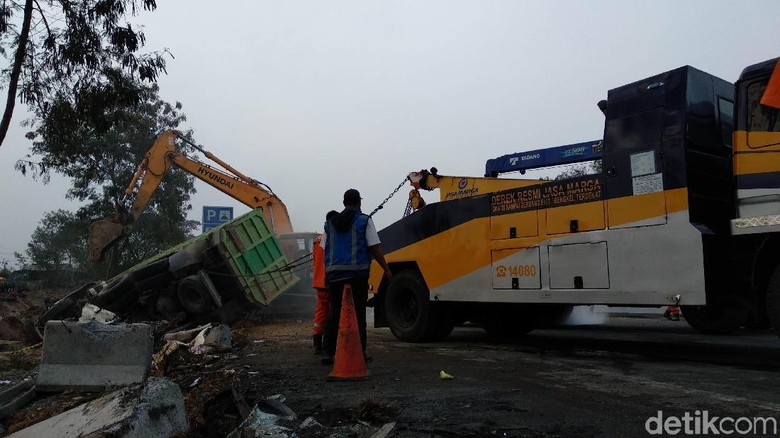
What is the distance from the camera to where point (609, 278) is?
223 inches

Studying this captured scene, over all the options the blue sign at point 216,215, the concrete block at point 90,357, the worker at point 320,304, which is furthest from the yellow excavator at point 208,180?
the concrete block at point 90,357

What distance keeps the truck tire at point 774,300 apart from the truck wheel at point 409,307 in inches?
155

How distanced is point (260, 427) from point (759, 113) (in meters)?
4.83

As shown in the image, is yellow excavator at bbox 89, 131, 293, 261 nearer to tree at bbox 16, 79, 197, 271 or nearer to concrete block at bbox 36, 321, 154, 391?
tree at bbox 16, 79, 197, 271

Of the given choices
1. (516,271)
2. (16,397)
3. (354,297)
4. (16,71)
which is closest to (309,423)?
(354,297)

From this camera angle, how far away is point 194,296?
400 inches

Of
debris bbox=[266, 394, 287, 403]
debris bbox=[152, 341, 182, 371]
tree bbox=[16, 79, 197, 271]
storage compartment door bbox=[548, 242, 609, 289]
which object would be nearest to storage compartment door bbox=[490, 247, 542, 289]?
storage compartment door bbox=[548, 242, 609, 289]

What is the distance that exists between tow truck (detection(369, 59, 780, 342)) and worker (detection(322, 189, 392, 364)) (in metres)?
1.92

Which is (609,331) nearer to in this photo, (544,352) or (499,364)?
(544,352)

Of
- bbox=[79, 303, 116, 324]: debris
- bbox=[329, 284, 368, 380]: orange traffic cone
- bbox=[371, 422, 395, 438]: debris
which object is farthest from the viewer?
bbox=[79, 303, 116, 324]: debris

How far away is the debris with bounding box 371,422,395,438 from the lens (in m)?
3.00

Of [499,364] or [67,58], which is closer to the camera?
[499,364]

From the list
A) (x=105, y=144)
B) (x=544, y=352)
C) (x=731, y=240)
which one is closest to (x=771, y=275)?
(x=731, y=240)

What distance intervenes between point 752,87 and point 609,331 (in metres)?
5.02
